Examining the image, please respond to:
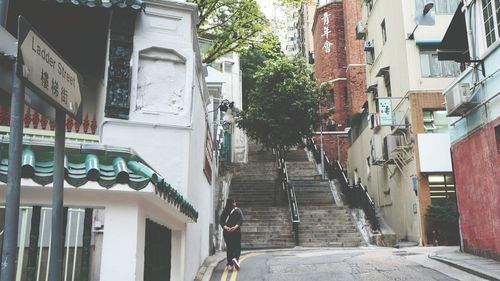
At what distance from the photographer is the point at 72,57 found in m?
9.69

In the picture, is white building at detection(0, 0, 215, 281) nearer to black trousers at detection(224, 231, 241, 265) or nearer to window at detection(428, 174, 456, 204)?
black trousers at detection(224, 231, 241, 265)

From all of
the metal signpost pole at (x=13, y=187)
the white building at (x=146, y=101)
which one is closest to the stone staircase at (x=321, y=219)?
the white building at (x=146, y=101)

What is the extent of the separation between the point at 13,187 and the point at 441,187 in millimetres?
18212

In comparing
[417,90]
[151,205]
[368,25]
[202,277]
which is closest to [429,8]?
[417,90]

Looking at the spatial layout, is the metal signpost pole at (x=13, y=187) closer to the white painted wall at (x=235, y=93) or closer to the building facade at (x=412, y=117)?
the building facade at (x=412, y=117)

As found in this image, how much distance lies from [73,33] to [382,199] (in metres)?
18.9

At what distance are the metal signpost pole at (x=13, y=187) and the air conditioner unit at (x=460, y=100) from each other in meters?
11.5

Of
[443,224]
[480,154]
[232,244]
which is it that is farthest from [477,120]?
[232,244]

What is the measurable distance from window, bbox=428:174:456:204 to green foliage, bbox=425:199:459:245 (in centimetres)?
74

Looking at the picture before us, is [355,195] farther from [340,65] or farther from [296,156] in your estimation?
[340,65]

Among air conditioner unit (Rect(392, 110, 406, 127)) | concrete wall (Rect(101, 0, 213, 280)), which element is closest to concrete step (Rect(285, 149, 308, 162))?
air conditioner unit (Rect(392, 110, 406, 127))

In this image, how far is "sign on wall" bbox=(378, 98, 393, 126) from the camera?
20484 mm

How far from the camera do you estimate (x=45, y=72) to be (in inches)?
123

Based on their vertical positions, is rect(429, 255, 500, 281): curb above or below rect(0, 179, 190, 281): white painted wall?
below
